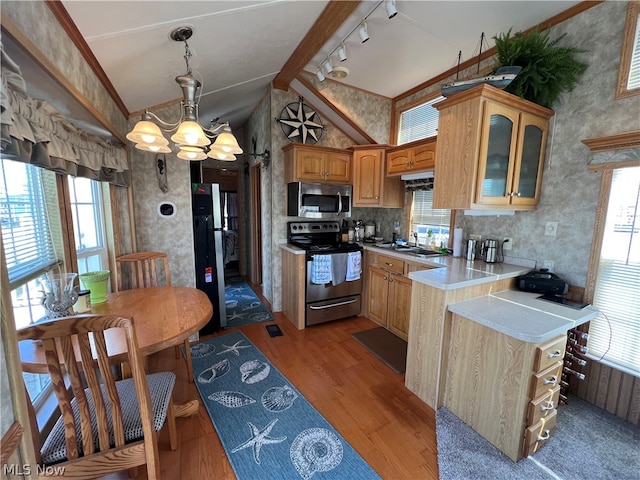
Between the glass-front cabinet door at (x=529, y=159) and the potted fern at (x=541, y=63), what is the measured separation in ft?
0.70

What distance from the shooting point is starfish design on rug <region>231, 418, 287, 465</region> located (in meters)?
1.58

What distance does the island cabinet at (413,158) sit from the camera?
2672 mm

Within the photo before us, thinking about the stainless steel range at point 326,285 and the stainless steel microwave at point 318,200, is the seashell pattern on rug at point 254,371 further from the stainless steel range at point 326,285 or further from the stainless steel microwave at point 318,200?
the stainless steel microwave at point 318,200

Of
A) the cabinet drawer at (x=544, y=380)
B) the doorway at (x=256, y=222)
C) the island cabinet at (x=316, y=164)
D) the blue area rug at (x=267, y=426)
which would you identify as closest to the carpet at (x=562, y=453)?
the cabinet drawer at (x=544, y=380)

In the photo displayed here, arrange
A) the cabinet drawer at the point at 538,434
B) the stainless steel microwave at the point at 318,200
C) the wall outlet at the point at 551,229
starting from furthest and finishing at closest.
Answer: the stainless steel microwave at the point at 318,200
the wall outlet at the point at 551,229
the cabinet drawer at the point at 538,434

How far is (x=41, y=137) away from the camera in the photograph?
45.8 inches

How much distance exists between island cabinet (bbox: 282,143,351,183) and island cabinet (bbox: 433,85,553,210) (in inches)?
58.5

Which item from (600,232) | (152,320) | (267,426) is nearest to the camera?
(152,320)

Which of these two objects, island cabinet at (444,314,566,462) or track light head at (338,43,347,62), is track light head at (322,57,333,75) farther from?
island cabinet at (444,314,566,462)

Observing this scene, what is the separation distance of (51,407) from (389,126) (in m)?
4.17

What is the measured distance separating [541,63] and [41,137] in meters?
3.09

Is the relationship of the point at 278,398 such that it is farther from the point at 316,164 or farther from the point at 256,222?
the point at 256,222

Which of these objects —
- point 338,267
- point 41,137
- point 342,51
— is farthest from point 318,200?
point 41,137

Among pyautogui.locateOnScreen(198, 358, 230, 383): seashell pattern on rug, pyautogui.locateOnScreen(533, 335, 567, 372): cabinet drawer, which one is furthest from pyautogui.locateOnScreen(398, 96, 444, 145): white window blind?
pyautogui.locateOnScreen(198, 358, 230, 383): seashell pattern on rug
